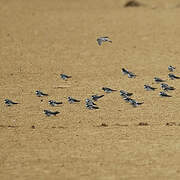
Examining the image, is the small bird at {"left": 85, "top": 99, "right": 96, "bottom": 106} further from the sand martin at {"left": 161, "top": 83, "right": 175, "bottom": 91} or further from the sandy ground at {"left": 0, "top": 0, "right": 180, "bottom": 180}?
the sand martin at {"left": 161, "top": 83, "right": 175, "bottom": 91}

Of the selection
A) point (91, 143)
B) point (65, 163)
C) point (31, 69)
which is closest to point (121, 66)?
point (31, 69)

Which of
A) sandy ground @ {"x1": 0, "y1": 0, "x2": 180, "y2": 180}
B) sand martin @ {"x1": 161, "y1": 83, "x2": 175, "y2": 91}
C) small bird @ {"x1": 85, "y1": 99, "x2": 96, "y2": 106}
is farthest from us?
sand martin @ {"x1": 161, "y1": 83, "x2": 175, "y2": 91}

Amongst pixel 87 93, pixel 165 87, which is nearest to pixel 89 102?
pixel 87 93

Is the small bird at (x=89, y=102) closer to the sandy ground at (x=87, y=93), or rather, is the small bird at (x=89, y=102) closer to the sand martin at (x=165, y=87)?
the sandy ground at (x=87, y=93)

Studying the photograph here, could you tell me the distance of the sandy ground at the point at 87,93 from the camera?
480 inches

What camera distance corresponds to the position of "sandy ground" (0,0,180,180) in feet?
40.0

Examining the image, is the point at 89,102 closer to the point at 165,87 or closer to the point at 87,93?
the point at 87,93

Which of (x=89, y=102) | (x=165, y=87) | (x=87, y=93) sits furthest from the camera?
(x=87, y=93)

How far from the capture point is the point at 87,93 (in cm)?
1958

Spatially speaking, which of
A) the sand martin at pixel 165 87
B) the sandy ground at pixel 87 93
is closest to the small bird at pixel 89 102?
the sandy ground at pixel 87 93

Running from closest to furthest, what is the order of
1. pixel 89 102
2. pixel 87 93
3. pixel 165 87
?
pixel 89 102
pixel 165 87
pixel 87 93

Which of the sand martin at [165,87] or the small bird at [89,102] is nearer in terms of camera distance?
the small bird at [89,102]

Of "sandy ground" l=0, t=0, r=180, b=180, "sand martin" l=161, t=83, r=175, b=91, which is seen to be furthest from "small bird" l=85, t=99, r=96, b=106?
"sand martin" l=161, t=83, r=175, b=91

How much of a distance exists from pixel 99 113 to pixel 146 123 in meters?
1.83
